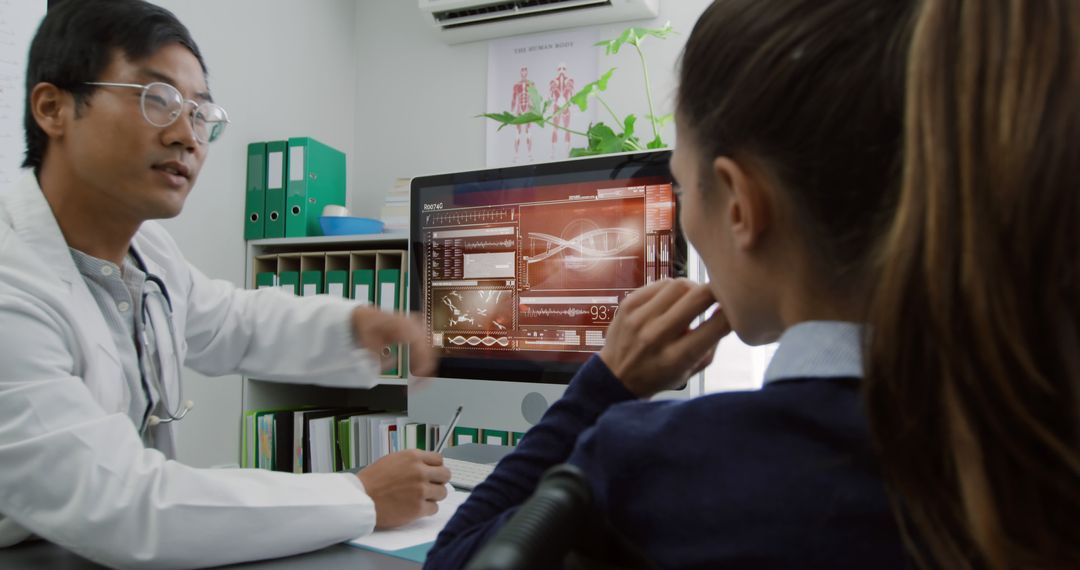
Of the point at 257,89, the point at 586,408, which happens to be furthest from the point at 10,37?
the point at 586,408

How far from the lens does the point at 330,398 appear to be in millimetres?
2488

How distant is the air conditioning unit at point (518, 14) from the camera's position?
7.68 feet

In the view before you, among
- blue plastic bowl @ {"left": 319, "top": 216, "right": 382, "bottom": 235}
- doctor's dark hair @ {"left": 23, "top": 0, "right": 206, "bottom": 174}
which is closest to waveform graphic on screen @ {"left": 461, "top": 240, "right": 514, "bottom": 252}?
doctor's dark hair @ {"left": 23, "top": 0, "right": 206, "bottom": 174}

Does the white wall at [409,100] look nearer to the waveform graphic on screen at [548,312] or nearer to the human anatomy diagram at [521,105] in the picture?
the human anatomy diagram at [521,105]

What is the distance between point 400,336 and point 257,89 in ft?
5.00

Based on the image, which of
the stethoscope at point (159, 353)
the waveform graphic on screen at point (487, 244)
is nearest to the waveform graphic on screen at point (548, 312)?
the waveform graphic on screen at point (487, 244)

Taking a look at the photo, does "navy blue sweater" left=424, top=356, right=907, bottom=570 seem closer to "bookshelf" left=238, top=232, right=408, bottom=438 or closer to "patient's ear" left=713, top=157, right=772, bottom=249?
"patient's ear" left=713, top=157, right=772, bottom=249

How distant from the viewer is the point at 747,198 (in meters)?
0.50

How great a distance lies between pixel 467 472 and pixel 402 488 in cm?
28

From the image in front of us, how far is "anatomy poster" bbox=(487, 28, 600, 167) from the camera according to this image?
2.46 m

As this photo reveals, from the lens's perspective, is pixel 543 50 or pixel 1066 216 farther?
pixel 543 50

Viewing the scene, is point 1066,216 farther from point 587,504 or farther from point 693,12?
point 693,12

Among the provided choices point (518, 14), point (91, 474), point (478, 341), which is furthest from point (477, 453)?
point (518, 14)

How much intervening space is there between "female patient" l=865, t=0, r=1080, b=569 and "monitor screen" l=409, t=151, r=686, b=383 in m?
0.91
